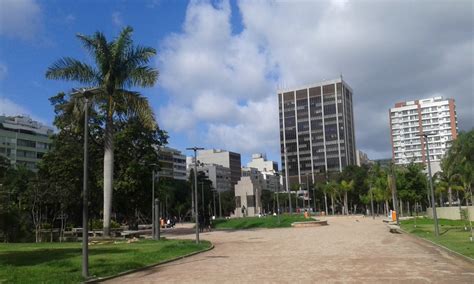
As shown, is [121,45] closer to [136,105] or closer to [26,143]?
[136,105]

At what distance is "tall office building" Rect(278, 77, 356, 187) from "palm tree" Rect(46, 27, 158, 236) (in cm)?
11759

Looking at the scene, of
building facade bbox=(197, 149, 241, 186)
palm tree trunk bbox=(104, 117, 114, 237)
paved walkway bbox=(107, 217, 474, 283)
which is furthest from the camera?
building facade bbox=(197, 149, 241, 186)

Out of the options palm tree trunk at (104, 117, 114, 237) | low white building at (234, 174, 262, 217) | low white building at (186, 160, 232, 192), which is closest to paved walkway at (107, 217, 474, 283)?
palm tree trunk at (104, 117, 114, 237)

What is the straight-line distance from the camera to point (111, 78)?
1178 inches

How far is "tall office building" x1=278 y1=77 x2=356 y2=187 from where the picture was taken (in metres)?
148

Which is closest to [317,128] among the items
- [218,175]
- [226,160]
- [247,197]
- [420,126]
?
[420,126]

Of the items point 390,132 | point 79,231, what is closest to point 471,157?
point 79,231

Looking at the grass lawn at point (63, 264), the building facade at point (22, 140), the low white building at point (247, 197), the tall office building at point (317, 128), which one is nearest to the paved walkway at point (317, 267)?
the grass lawn at point (63, 264)

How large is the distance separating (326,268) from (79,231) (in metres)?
22.5

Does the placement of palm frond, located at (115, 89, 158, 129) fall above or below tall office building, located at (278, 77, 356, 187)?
below

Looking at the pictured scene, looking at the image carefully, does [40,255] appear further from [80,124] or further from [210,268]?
[80,124]

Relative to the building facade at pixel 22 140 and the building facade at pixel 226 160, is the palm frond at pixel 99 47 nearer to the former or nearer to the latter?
the building facade at pixel 22 140

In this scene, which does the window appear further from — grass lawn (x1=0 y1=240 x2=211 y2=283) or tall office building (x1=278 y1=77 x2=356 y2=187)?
grass lawn (x1=0 y1=240 x2=211 y2=283)

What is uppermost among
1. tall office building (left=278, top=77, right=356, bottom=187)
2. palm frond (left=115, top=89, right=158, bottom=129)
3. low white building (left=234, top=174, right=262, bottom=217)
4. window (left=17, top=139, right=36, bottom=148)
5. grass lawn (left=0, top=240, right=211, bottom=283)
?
tall office building (left=278, top=77, right=356, bottom=187)
